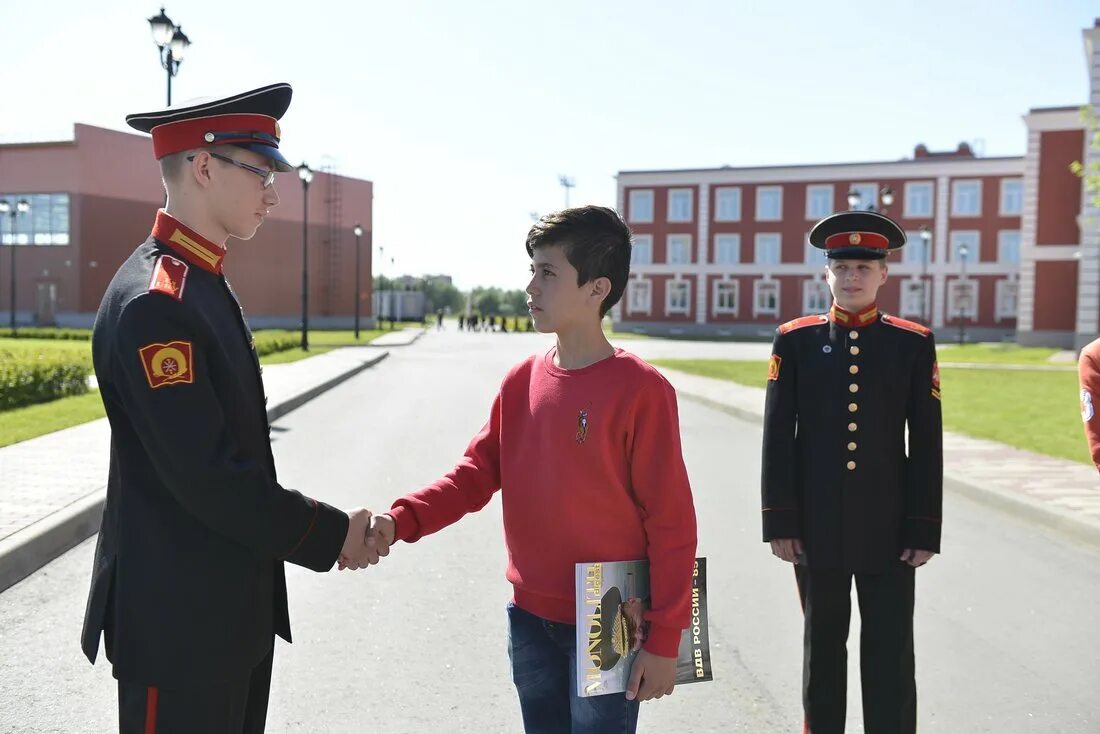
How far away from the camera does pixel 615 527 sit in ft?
7.99

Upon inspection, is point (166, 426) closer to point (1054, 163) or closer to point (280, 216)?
point (1054, 163)

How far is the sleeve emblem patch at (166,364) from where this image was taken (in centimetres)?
206

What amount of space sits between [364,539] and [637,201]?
62.9 meters

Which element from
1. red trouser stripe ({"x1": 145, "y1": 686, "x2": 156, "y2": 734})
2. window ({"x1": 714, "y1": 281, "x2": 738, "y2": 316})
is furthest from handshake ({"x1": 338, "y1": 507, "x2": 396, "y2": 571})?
window ({"x1": 714, "y1": 281, "x2": 738, "y2": 316})

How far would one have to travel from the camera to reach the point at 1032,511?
7.61 meters

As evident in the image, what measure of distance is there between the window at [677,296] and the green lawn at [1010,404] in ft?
122

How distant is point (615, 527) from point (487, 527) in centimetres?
506

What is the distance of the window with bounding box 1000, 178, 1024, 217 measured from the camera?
186 feet

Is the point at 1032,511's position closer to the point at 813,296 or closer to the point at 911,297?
the point at 911,297

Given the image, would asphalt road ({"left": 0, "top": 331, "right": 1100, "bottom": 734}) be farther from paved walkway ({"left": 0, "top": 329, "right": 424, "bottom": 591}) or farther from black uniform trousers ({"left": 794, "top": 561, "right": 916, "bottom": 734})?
black uniform trousers ({"left": 794, "top": 561, "right": 916, "bottom": 734})

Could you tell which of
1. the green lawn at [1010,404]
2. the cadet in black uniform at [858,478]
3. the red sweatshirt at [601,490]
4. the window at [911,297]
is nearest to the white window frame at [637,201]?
the window at [911,297]

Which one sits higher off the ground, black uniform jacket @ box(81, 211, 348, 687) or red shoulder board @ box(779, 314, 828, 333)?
red shoulder board @ box(779, 314, 828, 333)

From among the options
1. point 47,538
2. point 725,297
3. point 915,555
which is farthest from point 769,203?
point 915,555

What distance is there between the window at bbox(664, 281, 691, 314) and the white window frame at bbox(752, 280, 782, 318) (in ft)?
14.5
